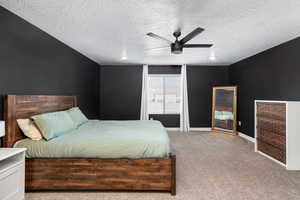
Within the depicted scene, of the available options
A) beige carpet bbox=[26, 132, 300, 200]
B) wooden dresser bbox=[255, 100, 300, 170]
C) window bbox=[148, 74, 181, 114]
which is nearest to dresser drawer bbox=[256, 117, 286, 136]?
wooden dresser bbox=[255, 100, 300, 170]

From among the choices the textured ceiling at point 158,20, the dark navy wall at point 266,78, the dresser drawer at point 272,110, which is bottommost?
the dresser drawer at point 272,110

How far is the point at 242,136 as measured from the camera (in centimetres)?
503

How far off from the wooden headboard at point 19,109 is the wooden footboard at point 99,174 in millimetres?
417

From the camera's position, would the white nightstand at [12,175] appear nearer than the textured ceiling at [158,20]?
Yes

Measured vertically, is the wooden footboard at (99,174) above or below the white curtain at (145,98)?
below

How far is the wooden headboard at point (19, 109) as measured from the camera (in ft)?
6.75

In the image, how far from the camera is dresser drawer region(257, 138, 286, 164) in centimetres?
288

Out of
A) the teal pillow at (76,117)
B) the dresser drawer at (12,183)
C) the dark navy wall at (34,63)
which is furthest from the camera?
the teal pillow at (76,117)

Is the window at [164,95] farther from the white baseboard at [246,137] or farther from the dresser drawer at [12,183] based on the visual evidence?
the dresser drawer at [12,183]

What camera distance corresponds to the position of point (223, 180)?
2398mm

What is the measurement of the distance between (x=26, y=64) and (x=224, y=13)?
3.14 meters

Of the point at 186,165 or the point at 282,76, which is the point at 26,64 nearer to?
the point at 186,165

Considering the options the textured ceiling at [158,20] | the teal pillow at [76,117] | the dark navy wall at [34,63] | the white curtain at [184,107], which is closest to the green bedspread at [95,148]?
the dark navy wall at [34,63]

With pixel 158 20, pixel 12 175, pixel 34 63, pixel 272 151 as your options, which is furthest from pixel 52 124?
pixel 272 151
